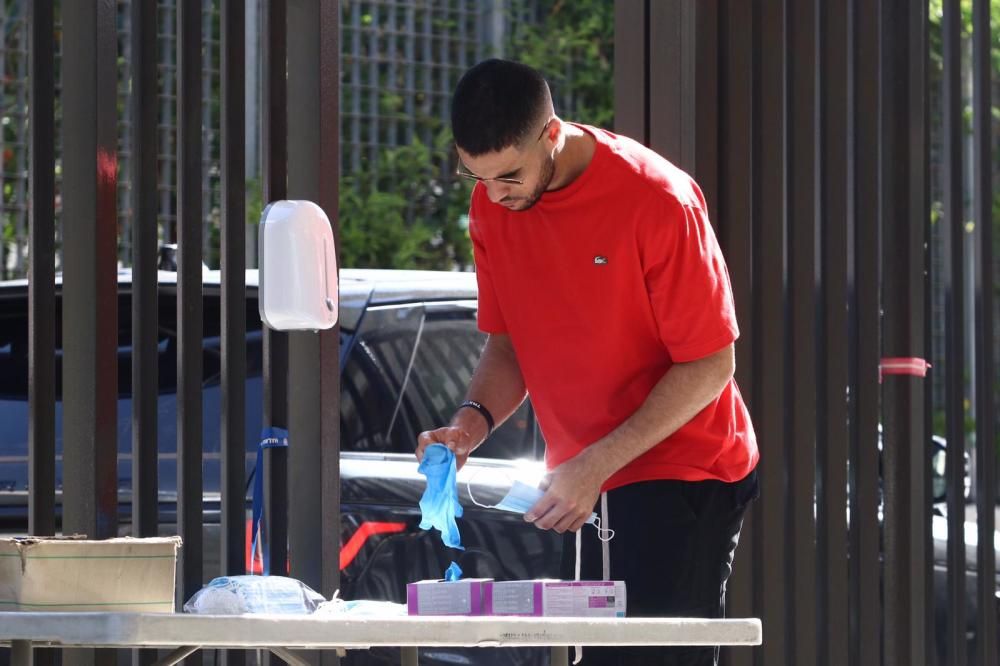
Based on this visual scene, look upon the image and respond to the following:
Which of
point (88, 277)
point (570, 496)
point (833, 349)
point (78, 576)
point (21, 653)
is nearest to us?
point (21, 653)

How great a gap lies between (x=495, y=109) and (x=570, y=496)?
2.32 feet

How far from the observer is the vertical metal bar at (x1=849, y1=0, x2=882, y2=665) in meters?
4.17

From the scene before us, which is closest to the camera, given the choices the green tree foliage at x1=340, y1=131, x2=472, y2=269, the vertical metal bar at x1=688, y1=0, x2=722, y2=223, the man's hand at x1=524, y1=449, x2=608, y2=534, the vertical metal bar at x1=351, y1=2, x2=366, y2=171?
the man's hand at x1=524, y1=449, x2=608, y2=534

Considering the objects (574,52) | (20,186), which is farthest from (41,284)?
(574,52)

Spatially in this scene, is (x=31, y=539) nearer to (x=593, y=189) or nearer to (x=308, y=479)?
(x=308, y=479)

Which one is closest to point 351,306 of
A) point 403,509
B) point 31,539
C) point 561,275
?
A: point 403,509

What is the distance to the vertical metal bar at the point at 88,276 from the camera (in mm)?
2939

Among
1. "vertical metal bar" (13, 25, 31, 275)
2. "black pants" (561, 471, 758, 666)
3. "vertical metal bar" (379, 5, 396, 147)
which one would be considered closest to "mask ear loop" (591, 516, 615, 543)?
"black pants" (561, 471, 758, 666)

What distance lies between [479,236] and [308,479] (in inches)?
25.6

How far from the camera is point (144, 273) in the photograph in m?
3.06

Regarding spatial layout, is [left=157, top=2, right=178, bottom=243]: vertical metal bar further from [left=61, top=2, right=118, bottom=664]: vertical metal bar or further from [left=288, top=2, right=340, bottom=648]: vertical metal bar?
[left=61, top=2, right=118, bottom=664]: vertical metal bar

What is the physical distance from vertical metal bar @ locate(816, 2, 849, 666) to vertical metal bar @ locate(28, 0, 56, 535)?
6.88ft

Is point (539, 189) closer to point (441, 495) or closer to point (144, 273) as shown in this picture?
point (441, 495)

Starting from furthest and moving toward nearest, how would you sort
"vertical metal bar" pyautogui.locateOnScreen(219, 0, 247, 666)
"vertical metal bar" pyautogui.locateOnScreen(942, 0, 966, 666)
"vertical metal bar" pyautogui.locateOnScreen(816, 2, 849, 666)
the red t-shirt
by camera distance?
1. "vertical metal bar" pyautogui.locateOnScreen(942, 0, 966, 666)
2. "vertical metal bar" pyautogui.locateOnScreen(816, 2, 849, 666)
3. "vertical metal bar" pyautogui.locateOnScreen(219, 0, 247, 666)
4. the red t-shirt
